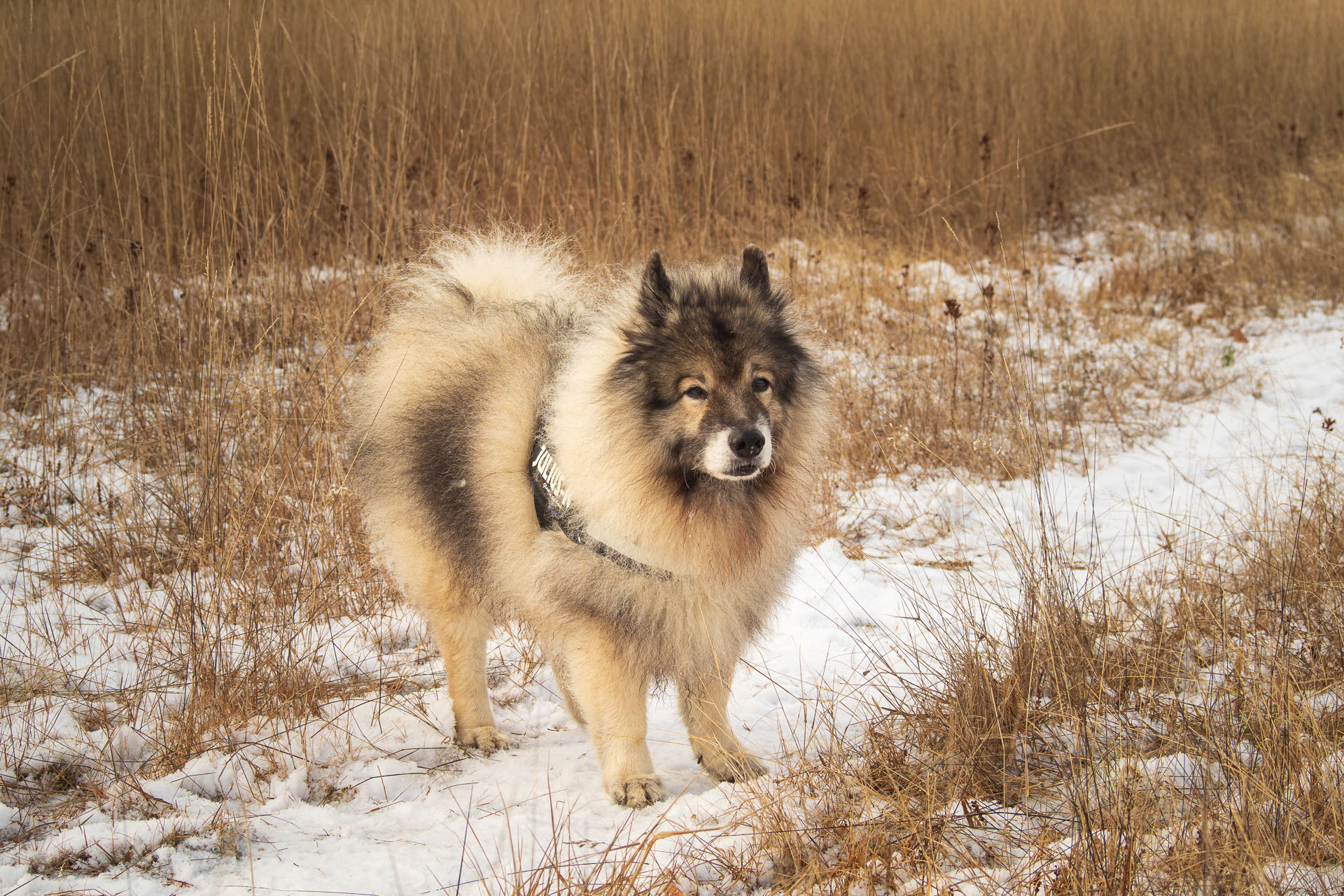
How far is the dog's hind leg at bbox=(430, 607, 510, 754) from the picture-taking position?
9.84 ft

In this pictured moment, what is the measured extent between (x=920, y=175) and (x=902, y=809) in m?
7.60

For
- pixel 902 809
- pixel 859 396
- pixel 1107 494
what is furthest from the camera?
pixel 859 396

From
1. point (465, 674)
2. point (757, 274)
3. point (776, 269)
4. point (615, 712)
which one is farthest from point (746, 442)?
point (776, 269)

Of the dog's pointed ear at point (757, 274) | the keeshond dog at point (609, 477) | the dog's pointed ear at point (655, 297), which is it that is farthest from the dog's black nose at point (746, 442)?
the dog's pointed ear at point (757, 274)

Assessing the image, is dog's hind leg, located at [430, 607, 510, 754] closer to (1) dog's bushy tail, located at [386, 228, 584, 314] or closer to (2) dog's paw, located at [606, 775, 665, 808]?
(2) dog's paw, located at [606, 775, 665, 808]

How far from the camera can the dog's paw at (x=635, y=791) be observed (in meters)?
2.58

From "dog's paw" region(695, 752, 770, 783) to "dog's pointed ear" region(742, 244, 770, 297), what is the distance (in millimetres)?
1344

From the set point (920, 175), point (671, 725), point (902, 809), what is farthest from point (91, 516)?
point (920, 175)

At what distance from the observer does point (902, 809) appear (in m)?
2.04

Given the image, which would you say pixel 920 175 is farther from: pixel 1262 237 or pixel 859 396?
pixel 859 396

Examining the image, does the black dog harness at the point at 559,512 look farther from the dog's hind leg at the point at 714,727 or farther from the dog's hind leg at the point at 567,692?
the dog's hind leg at the point at 567,692

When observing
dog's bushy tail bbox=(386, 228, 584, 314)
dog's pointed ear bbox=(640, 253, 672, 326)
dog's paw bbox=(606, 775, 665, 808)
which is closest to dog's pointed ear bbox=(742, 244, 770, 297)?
dog's pointed ear bbox=(640, 253, 672, 326)

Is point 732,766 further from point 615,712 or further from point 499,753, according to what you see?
point 499,753

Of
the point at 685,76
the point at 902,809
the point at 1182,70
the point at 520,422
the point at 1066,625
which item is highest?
the point at 1182,70
